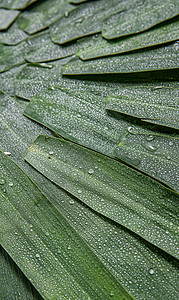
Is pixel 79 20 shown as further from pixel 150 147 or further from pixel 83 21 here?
pixel 150 147

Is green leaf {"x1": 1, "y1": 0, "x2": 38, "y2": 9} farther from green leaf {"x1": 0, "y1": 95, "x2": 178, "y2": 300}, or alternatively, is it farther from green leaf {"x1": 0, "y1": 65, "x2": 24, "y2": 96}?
green leaf {"x1": 0, "y1": 95, "x2": 178, "y2": 300}

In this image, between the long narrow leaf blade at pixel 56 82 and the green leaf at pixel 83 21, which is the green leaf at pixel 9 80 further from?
the green leaf at pixel 83 21

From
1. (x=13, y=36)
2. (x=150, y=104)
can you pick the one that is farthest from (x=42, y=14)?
(x=150, y=104)

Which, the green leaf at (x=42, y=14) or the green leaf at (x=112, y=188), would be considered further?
the green leaf at (x=42, y=14)

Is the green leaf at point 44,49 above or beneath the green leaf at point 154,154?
above

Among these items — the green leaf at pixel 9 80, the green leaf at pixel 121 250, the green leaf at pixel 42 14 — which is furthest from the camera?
the green leaf at pixel 42 14

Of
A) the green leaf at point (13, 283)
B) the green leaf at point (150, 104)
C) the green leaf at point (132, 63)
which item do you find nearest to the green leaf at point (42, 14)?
the green leaf at point (132, 63)

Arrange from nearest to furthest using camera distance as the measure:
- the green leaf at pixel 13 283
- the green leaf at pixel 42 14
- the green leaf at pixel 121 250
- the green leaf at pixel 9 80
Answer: the green leaf at pixel 121 250 → the green leaf at pixel 13 283 → the green leaf at pixel 9 80 → the green leaf at pixel 42 14

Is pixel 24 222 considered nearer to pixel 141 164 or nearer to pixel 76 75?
pixel 141 164
